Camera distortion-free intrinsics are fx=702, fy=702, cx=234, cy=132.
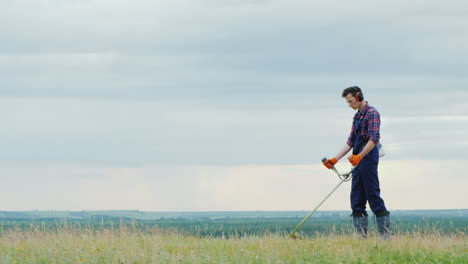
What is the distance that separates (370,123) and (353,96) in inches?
21.7

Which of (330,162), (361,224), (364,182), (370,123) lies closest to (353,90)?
(370,123)

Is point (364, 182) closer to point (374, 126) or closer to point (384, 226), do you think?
point (384, 226)

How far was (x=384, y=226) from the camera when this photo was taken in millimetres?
12055

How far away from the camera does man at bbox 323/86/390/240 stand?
11.8m

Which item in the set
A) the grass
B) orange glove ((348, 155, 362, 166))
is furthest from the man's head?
the grass

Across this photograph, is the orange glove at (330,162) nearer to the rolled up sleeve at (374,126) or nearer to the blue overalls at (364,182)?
the blue overalls at (364,182)

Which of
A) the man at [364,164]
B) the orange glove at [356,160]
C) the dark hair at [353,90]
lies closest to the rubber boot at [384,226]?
the man at [364,164]

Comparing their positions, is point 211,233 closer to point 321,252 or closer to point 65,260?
point 321,252

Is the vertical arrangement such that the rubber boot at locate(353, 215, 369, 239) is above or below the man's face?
below

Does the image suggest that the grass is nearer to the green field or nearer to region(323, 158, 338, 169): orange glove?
the green field

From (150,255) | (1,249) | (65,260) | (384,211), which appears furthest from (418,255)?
(1,249)

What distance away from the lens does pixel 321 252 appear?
10.2 m

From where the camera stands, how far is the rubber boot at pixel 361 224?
12.2 metres

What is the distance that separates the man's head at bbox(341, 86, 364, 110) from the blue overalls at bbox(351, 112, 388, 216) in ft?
0.91
